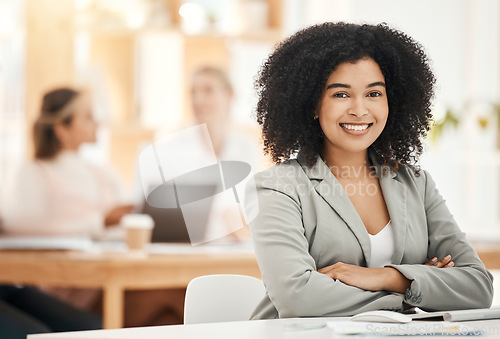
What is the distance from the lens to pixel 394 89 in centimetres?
169

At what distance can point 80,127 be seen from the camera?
359 centimetres

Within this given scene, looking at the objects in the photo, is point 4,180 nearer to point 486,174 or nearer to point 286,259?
point 286,259

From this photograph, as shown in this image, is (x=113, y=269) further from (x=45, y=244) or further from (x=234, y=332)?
(x=234, y=332)

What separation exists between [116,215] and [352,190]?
1.96 metres

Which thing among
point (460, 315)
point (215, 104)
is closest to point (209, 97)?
point (215, 104)

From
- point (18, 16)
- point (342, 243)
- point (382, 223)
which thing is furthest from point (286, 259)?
point (18, 16)

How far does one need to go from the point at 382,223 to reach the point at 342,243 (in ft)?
0.47

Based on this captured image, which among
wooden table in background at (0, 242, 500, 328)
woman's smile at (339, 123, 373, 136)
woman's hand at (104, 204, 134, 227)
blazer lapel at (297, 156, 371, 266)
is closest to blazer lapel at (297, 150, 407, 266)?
blazer lapel at (297, 156, 371, 266)

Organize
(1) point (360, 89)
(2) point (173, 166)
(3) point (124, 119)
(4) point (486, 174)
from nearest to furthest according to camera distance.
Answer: (1) point (360, 89), (2) point (173, 166), (3) point (124, 119), (4) point (486, 174)

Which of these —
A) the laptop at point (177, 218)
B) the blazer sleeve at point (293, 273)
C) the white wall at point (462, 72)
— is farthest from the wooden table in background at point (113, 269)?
the white wall at point (462, 72)

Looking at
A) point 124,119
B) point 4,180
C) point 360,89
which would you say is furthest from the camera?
point 124,119

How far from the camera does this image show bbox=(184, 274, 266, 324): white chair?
65.4 inches

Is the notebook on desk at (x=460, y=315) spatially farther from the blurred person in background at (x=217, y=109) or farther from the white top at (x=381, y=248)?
the blurred person in background at (x=217, y=109)

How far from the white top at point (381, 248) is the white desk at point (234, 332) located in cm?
30
